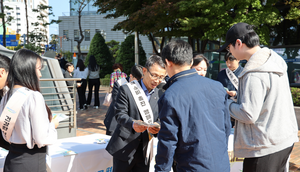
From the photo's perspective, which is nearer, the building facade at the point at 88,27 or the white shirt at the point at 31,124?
the white shirt at the point at 31,124

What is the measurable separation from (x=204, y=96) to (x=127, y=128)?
3.10 ft

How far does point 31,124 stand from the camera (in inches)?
74.3

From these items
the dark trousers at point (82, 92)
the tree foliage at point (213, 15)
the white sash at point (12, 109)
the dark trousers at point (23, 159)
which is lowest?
the dark trousers at point (82, 92)

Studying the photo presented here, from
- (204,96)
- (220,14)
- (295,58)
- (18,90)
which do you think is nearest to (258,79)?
(204,96)

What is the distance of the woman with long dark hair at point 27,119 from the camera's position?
1871 millimetres

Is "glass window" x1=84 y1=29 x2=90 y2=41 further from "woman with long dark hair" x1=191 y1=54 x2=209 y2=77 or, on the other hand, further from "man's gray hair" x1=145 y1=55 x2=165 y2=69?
"man's gray hair" x1=145 y1=55 x2=165 y2=69

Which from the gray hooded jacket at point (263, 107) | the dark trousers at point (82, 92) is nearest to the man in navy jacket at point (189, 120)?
the gray hooded jacket at point (263, 107)

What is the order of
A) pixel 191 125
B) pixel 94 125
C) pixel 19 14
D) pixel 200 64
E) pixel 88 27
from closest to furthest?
pixel 191 125 → pixel 200 64 → pixel 94 125 → pixel 88 27 → pixel 19 14

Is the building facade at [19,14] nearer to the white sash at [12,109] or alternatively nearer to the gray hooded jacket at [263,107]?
the white sash at [12,109]

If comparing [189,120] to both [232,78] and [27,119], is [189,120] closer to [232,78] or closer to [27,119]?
[27,119]

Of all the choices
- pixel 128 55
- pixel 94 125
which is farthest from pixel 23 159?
pixel 128 55

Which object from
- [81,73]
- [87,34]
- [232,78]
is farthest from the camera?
[87,34]

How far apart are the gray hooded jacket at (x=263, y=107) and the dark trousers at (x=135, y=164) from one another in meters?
0.98

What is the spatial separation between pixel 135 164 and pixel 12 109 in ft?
4.09
